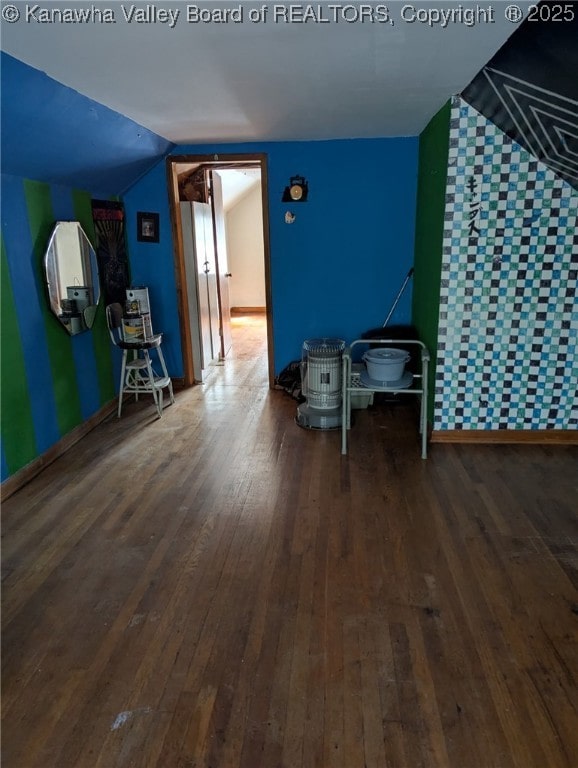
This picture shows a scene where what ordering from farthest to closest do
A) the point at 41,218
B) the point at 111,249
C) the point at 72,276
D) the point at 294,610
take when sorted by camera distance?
1. the point at 111,249
2. the point at 72,276
3. the point at 41,218
4. the point at 294,610

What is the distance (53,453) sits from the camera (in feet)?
10.9

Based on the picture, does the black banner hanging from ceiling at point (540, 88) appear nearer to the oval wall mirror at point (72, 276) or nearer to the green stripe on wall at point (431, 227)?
the green stripe on wall at point (431, 227)

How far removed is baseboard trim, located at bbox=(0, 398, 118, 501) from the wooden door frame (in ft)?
2.86

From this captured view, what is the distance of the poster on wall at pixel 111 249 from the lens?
159 inches

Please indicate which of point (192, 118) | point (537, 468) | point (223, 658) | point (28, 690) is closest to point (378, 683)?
point (223, 658)

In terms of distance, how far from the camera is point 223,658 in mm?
1772

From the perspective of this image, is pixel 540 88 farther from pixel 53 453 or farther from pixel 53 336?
pixel 53 453

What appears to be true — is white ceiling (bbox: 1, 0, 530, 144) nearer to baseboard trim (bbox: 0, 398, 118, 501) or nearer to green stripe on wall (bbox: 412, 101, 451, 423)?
green stripe on wall (bbox: 412, 101, 451, 423)

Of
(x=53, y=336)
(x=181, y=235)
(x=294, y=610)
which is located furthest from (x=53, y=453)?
(x=181, y=235)

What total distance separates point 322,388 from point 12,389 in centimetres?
204

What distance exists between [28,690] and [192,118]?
3185 millimetres

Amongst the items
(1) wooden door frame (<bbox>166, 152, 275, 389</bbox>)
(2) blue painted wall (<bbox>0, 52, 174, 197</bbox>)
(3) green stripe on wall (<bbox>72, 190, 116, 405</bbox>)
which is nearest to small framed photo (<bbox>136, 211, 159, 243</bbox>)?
(1) wooden door frame (<bbox>166, 152, 275, 389</bbox>)

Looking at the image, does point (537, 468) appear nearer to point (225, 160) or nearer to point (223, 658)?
point (223, 658)

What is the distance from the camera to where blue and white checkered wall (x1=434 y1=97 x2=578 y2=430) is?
9.94 feet
